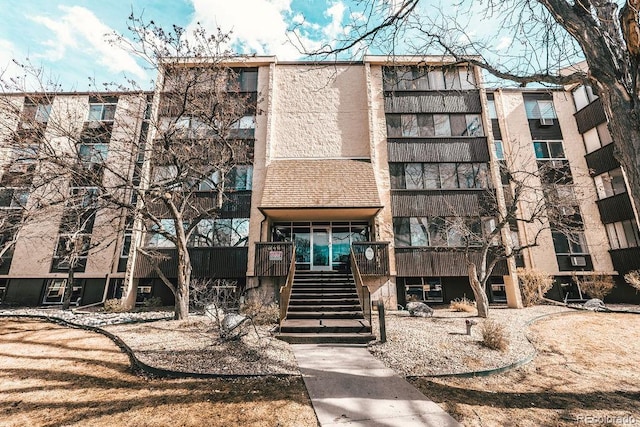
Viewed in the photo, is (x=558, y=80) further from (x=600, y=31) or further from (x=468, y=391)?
(x=468, y=391)

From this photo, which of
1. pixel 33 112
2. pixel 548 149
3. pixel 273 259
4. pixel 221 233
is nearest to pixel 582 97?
pixel 548 149

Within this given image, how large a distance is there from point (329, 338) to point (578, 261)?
18078 millimetres

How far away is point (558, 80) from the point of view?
4.34 metres

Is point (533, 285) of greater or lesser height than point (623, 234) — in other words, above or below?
below

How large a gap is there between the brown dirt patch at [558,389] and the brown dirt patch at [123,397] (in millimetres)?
2587

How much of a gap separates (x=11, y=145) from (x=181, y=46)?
236 inches

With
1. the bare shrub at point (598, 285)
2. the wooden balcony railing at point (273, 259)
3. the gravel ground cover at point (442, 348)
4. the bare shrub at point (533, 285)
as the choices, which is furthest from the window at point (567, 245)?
the wooden balcony railing at point (273, 259)

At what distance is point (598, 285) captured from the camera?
15.1 meters

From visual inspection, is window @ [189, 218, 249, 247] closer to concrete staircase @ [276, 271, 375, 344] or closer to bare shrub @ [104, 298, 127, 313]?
concrete staircase @ [276, 271, 375, 344]

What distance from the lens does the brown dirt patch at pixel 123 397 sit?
3887 millimetres

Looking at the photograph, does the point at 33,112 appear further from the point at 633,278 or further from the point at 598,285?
the point at 598,285

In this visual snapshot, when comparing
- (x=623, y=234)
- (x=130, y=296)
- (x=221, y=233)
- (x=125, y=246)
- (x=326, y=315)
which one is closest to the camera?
(x=326, y=315)

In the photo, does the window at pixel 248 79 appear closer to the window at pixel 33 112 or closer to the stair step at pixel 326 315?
the window at pixel 33 112

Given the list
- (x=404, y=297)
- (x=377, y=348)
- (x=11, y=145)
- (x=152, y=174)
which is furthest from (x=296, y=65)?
(x=377, y=348)
